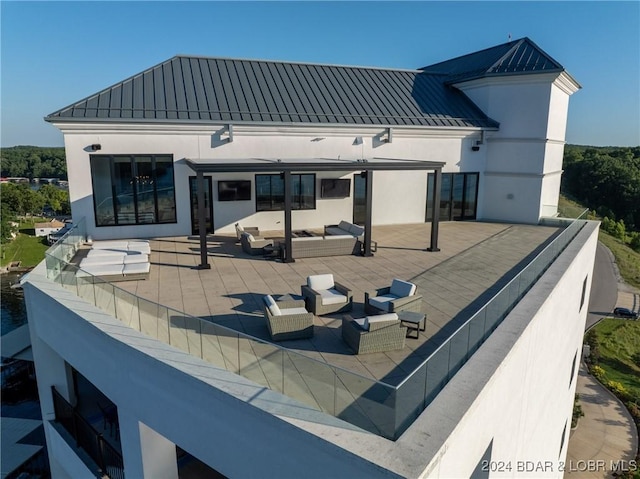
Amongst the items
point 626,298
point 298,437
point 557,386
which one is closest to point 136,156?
point 298,437

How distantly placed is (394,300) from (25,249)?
8035 centimetres

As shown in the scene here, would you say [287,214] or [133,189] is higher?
[133,189]

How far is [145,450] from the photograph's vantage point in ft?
24.7

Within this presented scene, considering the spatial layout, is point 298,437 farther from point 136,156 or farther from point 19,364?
point 19,364

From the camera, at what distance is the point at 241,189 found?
16.9m

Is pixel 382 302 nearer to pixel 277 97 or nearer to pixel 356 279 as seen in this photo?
pixel 356 279

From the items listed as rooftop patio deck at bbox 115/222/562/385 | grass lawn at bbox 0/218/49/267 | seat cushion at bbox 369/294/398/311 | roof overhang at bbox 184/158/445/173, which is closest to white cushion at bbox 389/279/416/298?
seat cushion at bbox 369/294/398/311

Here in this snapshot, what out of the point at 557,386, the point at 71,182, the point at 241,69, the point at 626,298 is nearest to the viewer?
the point at 557,386

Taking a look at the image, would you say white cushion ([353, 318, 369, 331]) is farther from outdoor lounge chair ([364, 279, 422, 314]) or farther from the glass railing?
the glass railing

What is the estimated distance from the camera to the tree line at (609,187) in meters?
78.8

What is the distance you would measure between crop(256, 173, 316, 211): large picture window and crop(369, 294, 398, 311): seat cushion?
9.12m

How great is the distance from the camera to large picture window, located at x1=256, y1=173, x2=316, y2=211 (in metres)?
Result: 17.2

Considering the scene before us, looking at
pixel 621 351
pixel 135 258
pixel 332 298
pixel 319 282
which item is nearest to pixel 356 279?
pixel 319 282

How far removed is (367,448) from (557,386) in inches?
388
